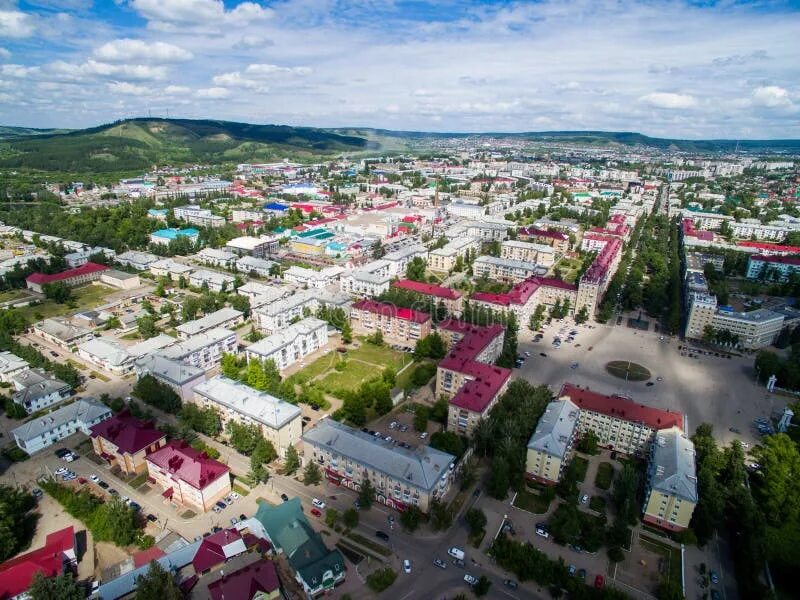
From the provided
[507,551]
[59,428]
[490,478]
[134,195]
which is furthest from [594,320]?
[134,195]

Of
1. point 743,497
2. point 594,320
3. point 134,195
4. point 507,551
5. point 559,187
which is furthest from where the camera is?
point 559,187

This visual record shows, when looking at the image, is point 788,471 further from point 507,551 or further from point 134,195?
point 134,195

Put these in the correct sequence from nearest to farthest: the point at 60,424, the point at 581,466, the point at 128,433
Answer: the point at 128,433, the point at 581,466, the point at 60,424

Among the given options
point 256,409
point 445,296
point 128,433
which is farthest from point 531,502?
point 445,296

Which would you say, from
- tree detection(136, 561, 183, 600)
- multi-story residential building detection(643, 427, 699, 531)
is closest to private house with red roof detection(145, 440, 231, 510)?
tree detection(136, 561, 183, 600)

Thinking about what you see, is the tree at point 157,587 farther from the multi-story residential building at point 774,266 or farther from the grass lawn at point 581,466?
the multi-story residential building at point 774,266

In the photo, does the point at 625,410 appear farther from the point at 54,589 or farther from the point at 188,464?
the point at 54,589
